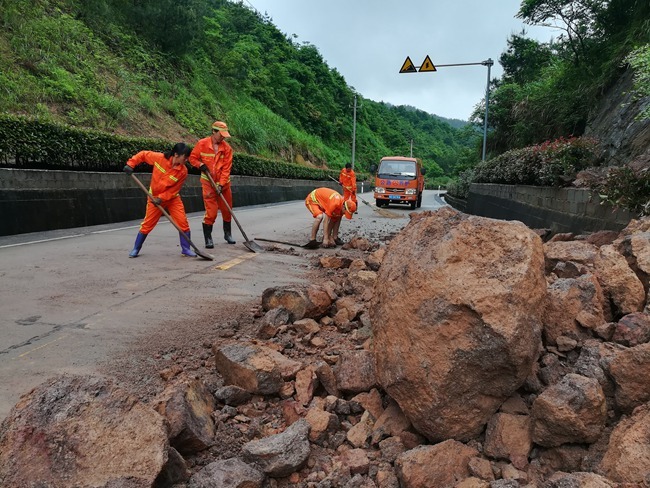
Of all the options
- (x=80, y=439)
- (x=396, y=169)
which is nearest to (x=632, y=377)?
(x=80, y=439)

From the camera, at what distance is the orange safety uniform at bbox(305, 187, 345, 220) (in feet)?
26.2

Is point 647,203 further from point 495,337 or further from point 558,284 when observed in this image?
point 495,337

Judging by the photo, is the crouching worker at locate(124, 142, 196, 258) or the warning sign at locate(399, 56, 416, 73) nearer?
the crouching worker at locate(124, 142, 196, 258)

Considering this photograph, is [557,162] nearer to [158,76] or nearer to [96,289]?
[96,289]

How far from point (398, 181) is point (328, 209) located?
1316 cm

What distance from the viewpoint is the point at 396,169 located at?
2136 centimetres

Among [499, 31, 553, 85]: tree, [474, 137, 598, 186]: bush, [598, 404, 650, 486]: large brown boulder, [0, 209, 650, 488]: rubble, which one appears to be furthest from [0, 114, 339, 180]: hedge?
[499, 31, 553, 85]: tree

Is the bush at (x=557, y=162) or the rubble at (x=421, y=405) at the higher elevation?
the bush at (x=557, y=162)

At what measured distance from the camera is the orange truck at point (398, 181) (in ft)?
68.1

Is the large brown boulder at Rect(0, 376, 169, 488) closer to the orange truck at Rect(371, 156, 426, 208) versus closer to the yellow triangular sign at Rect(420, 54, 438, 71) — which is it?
the yellow triangular sign at Rect(420, 54, 438, 71)

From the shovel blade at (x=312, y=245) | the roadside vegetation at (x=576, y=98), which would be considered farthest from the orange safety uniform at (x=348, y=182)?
the shovel blade at (x=312, y=245)

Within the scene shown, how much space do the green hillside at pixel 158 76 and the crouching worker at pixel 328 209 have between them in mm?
5858

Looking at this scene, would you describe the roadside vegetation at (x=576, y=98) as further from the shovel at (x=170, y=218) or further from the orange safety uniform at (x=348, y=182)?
the shovel at (x=170, y=218)

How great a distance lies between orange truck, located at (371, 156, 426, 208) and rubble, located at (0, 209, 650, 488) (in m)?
18.1
